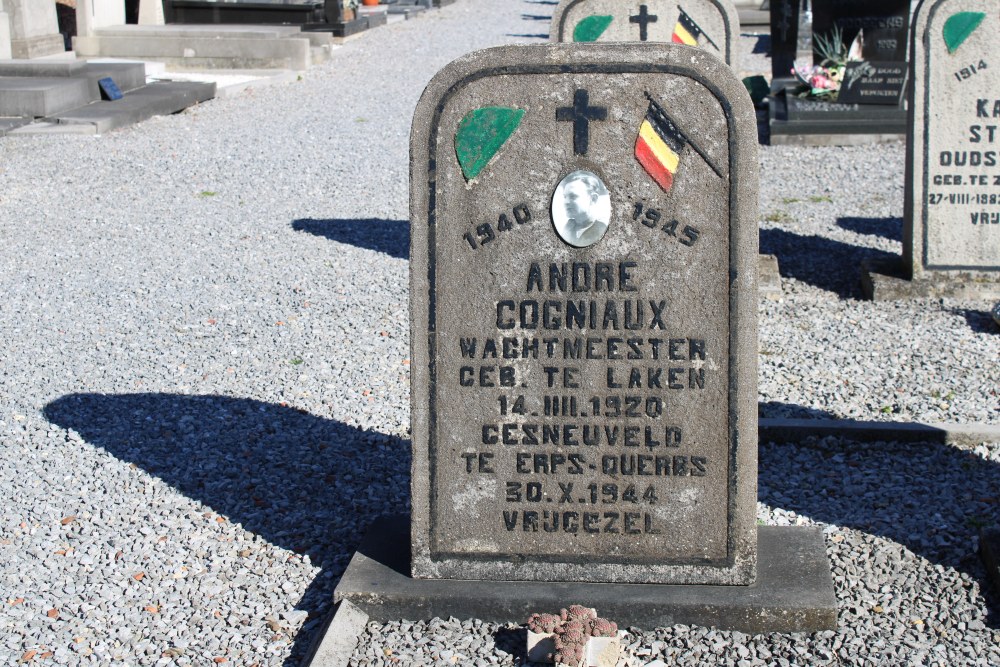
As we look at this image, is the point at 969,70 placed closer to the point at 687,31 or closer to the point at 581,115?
the point at 687,31

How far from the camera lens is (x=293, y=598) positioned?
146 inches

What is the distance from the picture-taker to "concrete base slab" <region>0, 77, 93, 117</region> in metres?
12.2

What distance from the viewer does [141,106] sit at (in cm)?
1300

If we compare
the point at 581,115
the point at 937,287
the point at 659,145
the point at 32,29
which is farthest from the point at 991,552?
the point at 32,29

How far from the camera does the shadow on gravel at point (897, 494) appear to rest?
3875mm

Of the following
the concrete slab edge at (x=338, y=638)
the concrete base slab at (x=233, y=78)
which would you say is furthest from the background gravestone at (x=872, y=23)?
the concrete slab edge at (x=338, y=638)

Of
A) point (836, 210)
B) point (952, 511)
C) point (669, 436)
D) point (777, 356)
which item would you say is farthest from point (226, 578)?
point (836, 210)

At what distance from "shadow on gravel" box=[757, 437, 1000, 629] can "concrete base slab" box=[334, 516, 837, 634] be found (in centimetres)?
34

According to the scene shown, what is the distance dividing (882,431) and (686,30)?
11.3 ft

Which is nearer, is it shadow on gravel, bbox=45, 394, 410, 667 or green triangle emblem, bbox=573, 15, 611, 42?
shadow on gravel, bbox=45, 394, 410, 667

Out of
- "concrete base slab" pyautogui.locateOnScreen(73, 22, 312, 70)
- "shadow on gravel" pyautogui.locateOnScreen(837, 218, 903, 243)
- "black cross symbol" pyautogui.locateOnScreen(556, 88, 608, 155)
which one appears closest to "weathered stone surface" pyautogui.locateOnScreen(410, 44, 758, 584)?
"black cross symbol" pyautogui.locateOnScreen(556, 88, 608, 155)

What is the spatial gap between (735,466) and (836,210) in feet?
20.3

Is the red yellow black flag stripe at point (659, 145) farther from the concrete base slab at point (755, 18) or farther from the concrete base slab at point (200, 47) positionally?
the concrete base slab at point (755, 18)

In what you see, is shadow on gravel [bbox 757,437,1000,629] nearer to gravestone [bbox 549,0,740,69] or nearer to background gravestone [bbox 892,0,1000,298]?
background gravestone [bbox 892,0,1000,298]
